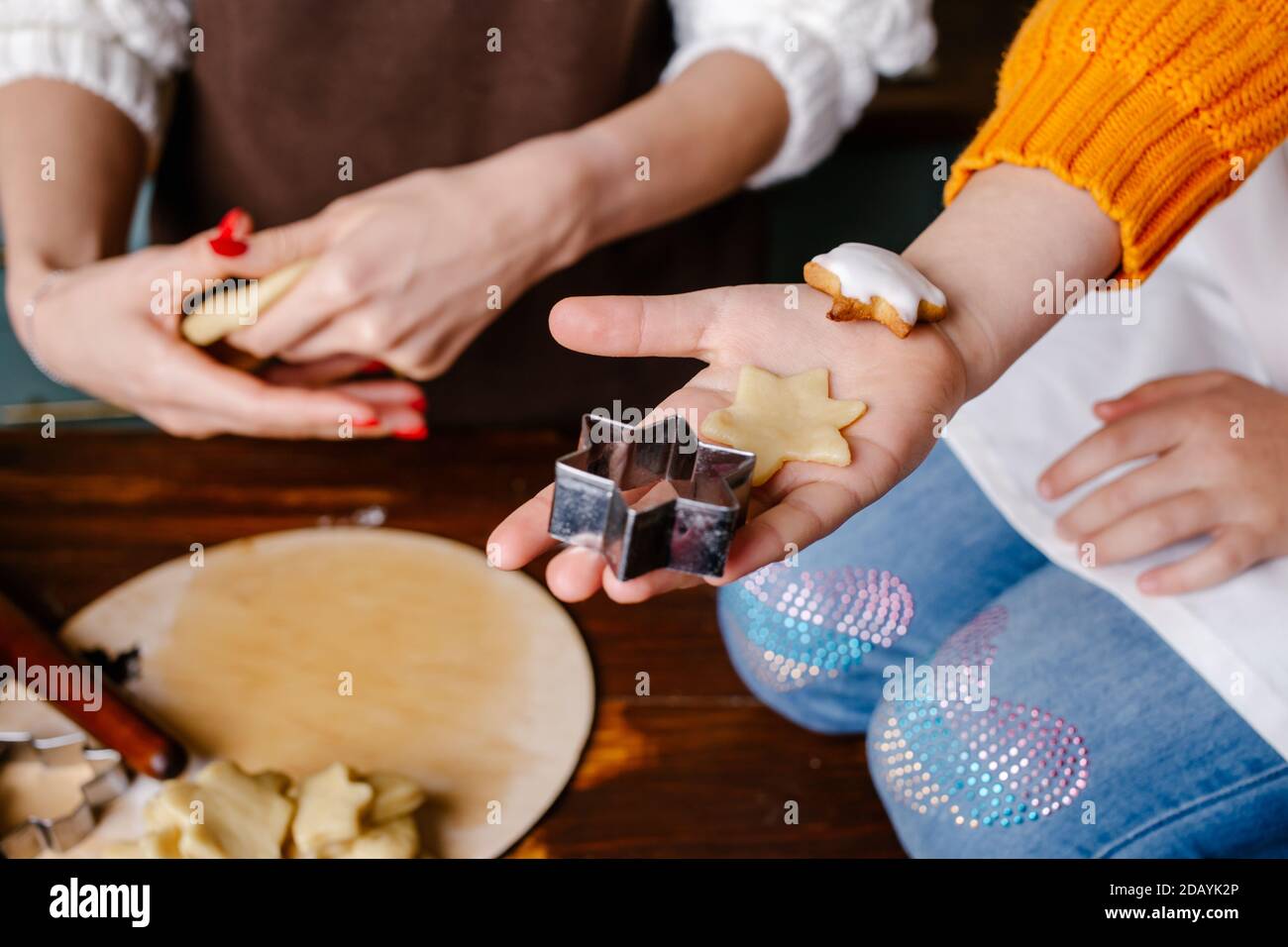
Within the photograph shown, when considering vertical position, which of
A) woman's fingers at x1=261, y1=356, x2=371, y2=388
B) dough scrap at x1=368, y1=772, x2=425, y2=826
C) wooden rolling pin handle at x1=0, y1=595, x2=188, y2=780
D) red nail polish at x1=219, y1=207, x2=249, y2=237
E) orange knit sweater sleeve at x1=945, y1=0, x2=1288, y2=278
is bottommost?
dough scrap at x1=368, y1=772, x2=425, y2=826

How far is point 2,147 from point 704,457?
962 mm

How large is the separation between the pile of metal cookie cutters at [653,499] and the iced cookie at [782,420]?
0.03 meters

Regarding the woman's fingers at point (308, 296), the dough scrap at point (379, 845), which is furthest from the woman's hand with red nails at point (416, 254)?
the dough scrap at point (379, 845)

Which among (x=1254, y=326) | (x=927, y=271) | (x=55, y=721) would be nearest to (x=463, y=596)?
(x=55, y=721)

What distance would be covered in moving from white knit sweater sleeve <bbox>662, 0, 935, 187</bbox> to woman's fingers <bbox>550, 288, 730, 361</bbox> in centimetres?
55

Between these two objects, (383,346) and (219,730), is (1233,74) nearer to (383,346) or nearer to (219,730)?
(383,346)

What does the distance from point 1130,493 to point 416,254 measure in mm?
692

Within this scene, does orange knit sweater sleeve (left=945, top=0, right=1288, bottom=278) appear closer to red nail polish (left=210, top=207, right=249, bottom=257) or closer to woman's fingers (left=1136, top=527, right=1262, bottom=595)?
woman's fingers (left=1136, top=527, right=1262, bottom=595)

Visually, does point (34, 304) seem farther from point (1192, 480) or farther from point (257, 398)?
point (1192, 480)

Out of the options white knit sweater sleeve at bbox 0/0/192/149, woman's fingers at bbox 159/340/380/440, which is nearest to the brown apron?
white knit sweater sleeve at bbox 0/0/192/149

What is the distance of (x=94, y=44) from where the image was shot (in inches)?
45.4

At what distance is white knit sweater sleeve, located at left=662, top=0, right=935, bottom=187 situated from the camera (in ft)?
3.82

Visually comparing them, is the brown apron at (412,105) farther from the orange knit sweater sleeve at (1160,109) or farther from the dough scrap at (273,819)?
the dough scrap at (273,819)
